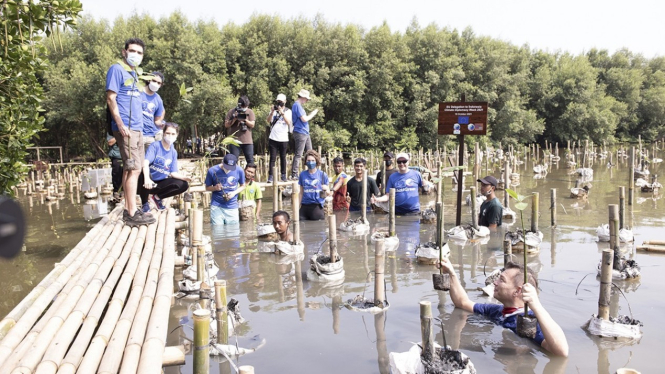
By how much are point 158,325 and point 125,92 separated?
3459 millimetres

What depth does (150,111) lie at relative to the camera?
24.7ft

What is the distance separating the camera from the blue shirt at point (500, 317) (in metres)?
4.78

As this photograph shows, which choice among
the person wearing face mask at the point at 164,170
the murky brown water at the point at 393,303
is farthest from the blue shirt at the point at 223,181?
the person wearing face mask at the point at 164,170

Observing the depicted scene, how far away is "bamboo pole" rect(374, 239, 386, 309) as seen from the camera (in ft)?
18.5

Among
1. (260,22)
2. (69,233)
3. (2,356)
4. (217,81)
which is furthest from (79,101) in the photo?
(2,356)

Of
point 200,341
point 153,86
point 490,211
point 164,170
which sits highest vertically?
point 153,86

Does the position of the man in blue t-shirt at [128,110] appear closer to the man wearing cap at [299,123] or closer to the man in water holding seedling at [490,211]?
the man in water holding seedling at [490,211]

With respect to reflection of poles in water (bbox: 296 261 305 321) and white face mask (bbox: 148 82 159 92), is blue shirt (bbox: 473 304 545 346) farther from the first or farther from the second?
white face mask (bbox: 148 82 159 92)

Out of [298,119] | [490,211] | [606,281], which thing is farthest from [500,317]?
[298,119]

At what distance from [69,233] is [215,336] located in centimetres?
863

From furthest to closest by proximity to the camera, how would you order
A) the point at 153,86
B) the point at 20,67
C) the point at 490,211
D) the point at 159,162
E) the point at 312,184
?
the point at 312,184, the point at 490,211, the point at 159,162, the point at 153,86, the point at 20,67

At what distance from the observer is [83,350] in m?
2.99

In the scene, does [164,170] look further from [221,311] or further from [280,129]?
[280,129]

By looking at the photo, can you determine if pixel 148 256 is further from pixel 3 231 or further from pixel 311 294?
pixel 3 231
